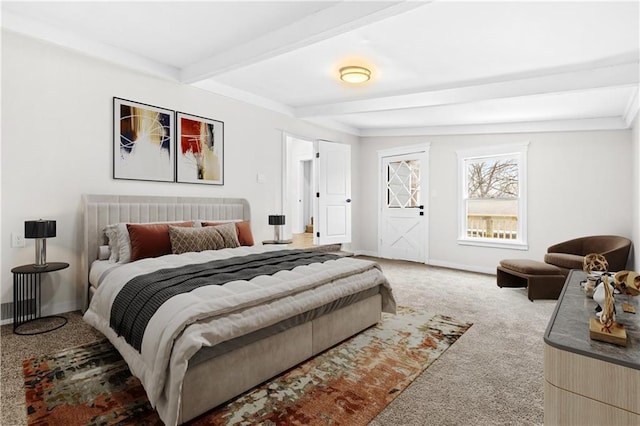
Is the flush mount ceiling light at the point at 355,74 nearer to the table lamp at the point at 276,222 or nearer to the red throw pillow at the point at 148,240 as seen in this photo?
the table lamp at the point at 276,222

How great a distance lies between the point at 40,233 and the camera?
2.82 metres

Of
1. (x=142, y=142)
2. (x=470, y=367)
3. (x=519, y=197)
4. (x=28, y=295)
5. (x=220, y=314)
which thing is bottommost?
(x=470, y=367)

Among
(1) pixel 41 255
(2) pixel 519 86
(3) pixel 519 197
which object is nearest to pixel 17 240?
(1) pixel 41 255

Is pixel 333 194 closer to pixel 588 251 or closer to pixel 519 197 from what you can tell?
pixel 519 197

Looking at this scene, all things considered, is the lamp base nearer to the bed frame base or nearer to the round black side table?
the round black side table

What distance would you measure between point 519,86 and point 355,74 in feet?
6.33

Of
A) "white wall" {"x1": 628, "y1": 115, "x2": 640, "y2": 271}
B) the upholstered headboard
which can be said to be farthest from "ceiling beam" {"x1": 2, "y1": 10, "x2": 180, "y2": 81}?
"white wall" {"x1": 628, "y1": 115, "x2": 640, "y2": 271}

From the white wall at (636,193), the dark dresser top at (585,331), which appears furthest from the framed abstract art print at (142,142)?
the white wall at (636,193)

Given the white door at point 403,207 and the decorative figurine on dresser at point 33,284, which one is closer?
the decorative figurine on dresser at point 33,284

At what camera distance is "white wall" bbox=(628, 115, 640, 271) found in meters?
4.20

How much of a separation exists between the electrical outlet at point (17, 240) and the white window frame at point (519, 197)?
6.01 meters

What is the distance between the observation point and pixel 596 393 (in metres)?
1.12

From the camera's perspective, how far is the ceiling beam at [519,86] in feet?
11.3

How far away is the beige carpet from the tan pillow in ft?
3.28
